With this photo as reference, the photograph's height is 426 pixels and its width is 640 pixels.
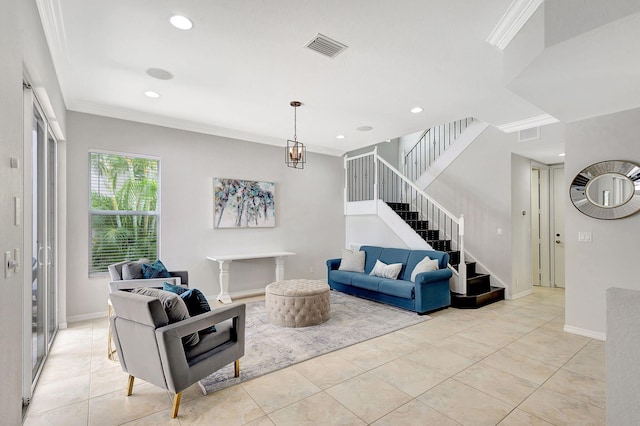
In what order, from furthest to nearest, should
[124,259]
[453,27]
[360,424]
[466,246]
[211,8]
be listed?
[466,246] < [124,259] < [453,27] < [211,8] < [360,424]

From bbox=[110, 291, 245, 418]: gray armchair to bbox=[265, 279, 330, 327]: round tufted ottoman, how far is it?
1.46 meters

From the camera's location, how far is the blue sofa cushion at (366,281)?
508 centimetres

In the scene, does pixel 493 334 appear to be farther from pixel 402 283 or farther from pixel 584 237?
pixel 584 237

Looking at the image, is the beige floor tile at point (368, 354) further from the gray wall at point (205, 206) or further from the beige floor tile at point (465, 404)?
the gray wall at point (205, 206)

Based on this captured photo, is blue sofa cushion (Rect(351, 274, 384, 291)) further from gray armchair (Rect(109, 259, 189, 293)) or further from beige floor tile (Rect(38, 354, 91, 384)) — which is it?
beige floor tile (Rect(38, 354, 91, 384))

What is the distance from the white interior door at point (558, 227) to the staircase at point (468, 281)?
74.0 inches

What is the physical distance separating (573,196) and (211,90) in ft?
15.0

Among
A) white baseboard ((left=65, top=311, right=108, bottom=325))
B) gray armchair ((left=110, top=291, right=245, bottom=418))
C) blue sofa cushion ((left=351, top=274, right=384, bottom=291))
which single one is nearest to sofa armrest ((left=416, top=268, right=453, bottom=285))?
blue sofa cushion ((left=351, top=274, right=384, bottom=291))

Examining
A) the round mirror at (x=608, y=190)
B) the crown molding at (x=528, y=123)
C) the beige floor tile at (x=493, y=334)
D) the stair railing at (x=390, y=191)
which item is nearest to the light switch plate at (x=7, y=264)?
the beige floor tile at (x=493, y=334)

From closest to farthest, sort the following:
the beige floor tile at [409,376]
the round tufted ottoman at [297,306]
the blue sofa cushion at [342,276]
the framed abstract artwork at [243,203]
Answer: the beige floor tile at [409,376] < the round tufted ottoman at [297,306] < the framed abstract artwork at [243,203] < the blue sofa cushion at [342,276]

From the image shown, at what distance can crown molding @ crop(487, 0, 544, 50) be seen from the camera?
2.22m

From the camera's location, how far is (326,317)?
4.20m

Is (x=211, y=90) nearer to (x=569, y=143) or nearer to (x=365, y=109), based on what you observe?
(x=365, y=109)

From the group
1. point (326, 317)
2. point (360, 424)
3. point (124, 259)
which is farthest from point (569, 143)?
point (124, 259)
